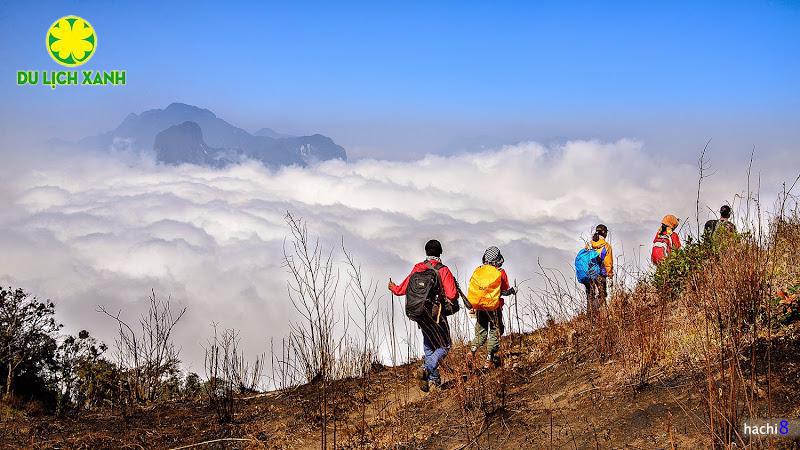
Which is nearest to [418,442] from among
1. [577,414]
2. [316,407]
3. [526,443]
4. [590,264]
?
[526,443]

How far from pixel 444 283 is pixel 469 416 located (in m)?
1.88

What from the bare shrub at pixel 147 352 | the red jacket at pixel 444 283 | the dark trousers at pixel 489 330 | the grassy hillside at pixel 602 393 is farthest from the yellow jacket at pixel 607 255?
the bare shrub at pixel 147 352

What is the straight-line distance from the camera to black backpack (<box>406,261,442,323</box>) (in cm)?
788

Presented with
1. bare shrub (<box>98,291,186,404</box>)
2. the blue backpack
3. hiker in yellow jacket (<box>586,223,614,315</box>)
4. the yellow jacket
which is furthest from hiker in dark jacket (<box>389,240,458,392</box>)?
bare shrub (<box>98,291,186,404</box>)

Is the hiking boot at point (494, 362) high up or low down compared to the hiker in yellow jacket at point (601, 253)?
down

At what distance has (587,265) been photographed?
972 cm

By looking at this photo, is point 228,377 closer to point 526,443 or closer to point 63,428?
point 63,428

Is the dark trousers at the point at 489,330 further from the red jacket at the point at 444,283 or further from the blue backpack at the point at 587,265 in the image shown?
the blue backpack at the point at 587,265

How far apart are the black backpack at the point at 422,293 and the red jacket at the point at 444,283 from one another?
5cm

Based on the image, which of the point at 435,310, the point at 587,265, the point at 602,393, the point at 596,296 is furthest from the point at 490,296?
the point at 587,265

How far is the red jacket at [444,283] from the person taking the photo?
314 inches

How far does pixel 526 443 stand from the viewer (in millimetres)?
5672

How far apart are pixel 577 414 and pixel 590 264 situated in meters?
4.14

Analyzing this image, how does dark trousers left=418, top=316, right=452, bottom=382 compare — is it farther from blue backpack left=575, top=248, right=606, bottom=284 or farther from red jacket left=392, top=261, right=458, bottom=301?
blue backpack left=575, top=248, right=606, bottom=284
